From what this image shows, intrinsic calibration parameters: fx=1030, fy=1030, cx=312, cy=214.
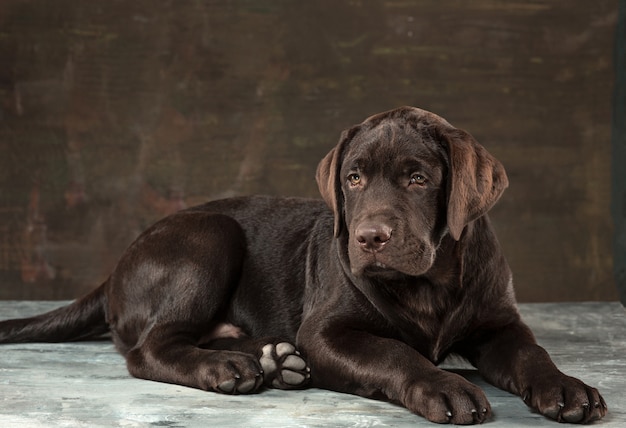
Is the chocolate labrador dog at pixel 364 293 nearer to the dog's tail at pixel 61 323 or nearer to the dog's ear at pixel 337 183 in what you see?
the dog's ear at pixel 337 183

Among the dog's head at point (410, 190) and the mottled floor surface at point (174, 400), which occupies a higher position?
the dog's head at point (410, 190)

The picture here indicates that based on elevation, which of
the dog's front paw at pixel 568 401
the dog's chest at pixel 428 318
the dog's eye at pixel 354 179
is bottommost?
the dog's front paw at pixel 568 401

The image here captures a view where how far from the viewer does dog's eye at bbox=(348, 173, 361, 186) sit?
4172 mm

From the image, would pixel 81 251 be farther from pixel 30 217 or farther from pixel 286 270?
pixel 286 270

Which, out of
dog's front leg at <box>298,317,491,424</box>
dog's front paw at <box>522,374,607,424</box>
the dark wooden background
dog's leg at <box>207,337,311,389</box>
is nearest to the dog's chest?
dog's front leg at <box>298,317,491,424</box>

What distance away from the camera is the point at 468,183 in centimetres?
402

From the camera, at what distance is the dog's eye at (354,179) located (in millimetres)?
4172

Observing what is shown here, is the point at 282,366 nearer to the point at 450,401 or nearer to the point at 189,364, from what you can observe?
the point at 189,364

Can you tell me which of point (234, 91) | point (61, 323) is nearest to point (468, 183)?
point (61, 323)

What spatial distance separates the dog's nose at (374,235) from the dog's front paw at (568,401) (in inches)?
31.0

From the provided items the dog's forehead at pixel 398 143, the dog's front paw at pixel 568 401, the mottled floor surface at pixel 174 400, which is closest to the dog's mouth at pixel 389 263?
the dog's forehead at pixel 398 143

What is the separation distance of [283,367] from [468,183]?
1.07 metres

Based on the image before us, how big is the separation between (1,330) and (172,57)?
9.13 feet

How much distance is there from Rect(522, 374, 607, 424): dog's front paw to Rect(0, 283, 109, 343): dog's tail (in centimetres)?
242
